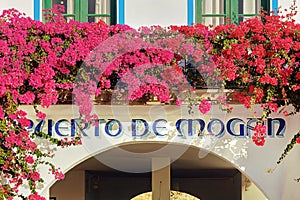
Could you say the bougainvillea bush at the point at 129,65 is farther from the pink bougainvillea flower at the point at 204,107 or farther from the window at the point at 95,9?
the window at the point at 95,9

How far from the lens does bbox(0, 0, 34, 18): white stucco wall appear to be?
1032 centimetres

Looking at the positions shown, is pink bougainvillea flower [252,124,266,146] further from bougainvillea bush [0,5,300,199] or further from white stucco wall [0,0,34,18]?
white stucco wall [0,0,34,18]

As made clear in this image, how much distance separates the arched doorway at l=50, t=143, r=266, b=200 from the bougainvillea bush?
2911mm

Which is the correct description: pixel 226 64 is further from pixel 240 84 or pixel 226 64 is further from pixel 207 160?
pixel 207 160

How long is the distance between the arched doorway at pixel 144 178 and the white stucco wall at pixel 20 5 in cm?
268

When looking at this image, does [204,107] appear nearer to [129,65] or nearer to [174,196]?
[129,65]

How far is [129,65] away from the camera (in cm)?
898

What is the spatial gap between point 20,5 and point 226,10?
2.69 metres

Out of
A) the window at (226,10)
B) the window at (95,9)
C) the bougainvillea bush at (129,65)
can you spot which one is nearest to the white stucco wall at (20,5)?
the window at (95,9)

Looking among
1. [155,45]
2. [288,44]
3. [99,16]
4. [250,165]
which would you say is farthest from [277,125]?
[99,16]

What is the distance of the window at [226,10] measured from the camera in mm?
10219

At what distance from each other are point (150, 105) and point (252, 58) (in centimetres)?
137

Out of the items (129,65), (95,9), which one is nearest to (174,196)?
(95,9)

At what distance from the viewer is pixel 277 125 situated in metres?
9.68
